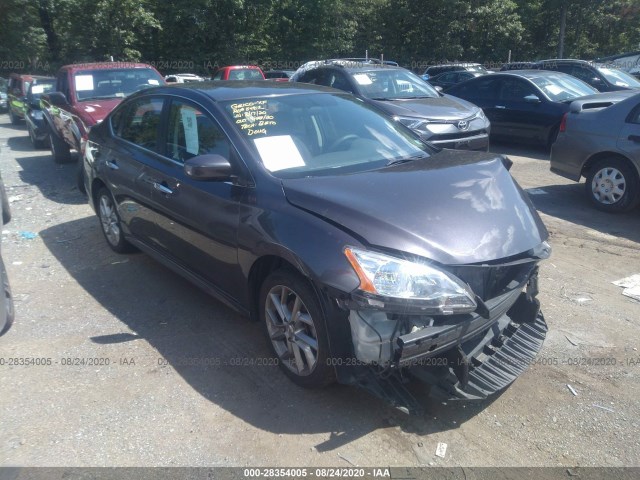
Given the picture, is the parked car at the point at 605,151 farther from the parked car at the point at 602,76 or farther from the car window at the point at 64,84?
the car window at the point at 64,84

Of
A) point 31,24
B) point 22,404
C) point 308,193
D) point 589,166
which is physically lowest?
point 22,404

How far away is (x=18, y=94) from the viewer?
Result: 53.8ft

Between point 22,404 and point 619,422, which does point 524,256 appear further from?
point 22,404

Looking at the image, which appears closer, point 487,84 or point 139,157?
point 139,157

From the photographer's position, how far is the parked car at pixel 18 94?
15508mm

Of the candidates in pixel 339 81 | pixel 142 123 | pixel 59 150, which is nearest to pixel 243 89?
pixel 142 123

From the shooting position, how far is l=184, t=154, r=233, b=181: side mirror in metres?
3.64

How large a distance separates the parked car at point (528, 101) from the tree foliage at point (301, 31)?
1840 cm

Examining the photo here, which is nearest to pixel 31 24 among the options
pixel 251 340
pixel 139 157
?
pixel 139 157

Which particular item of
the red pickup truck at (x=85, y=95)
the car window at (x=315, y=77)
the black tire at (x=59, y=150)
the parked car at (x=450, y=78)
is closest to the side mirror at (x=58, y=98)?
the red pickup truck at (x=85, y=95)

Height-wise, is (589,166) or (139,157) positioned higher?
(139,157)

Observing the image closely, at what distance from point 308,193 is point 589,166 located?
5.25 meters

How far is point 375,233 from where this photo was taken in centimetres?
306

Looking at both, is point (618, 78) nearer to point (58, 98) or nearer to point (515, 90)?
point (515, 90)
